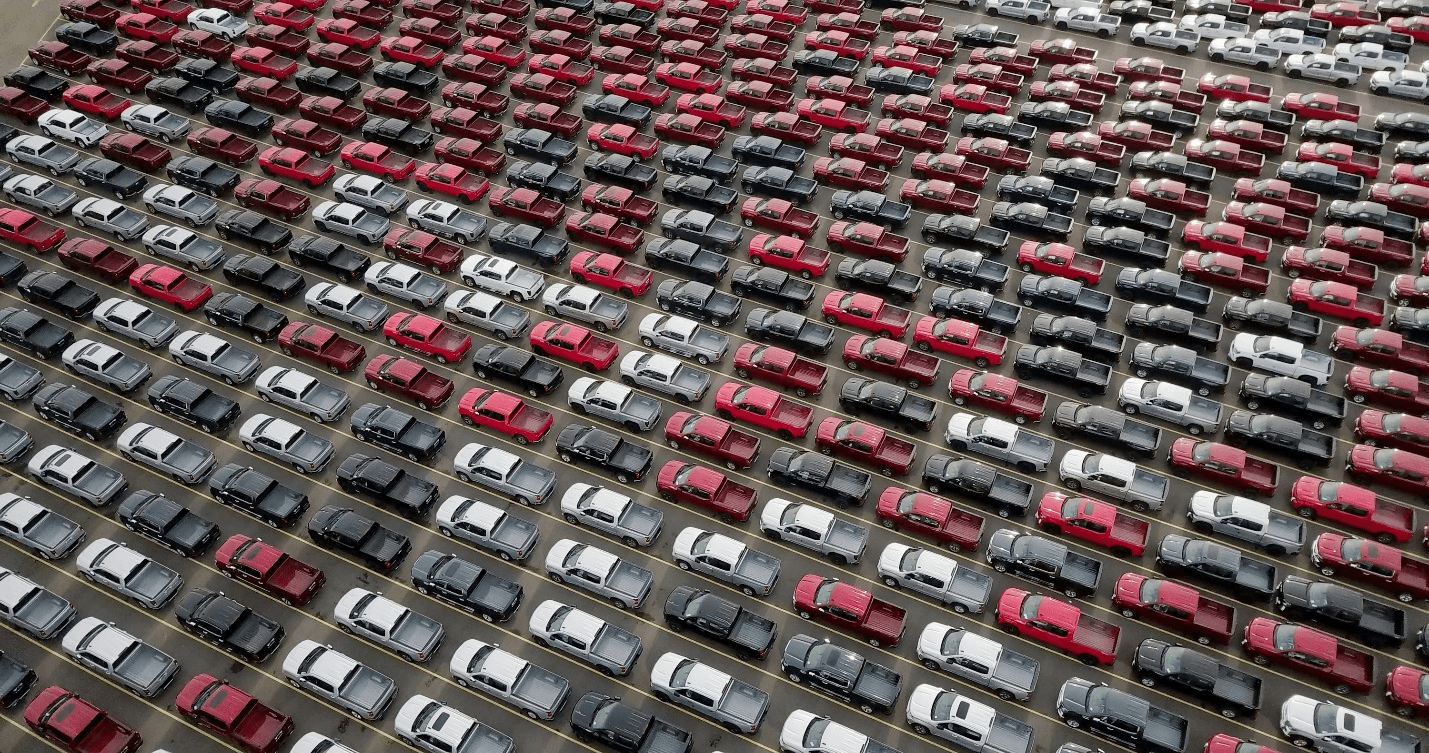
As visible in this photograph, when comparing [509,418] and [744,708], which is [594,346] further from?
[744,708]

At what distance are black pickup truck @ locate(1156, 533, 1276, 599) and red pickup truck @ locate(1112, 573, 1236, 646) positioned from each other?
0.89 metres

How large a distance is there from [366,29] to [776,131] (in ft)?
107

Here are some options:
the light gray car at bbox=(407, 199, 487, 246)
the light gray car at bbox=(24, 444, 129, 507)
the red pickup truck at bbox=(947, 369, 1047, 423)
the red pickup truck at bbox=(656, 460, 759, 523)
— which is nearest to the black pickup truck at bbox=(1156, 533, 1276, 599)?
the red pickup truck at bbox=(947, 369, 1047, 423)

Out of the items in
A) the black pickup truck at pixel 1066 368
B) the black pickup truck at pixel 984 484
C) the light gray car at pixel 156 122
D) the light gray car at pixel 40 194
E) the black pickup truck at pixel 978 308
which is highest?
the light gray car at pixel 156 122

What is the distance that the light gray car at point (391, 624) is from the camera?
3791cm

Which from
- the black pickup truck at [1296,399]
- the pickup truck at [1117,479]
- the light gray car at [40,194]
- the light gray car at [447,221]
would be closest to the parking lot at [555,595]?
the black pickup truck at [1296,399]

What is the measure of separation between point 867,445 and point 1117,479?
10827 millimetres

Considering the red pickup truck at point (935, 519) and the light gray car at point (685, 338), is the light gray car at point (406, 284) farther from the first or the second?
the red pickup truck at point (935, 519)

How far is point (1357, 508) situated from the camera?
40.4 meters

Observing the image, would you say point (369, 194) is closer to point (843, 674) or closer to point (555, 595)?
point (555, 595)

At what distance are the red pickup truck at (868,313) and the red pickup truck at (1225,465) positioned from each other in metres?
14.1

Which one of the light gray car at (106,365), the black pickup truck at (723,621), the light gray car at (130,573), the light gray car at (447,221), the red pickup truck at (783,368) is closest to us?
the black pickup truck at (723,621)

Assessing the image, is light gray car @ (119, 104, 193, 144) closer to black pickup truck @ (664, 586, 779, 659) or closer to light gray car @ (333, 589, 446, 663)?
light gray car @ (333, 589, 446, 663)

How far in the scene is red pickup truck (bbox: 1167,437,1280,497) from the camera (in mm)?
42188
